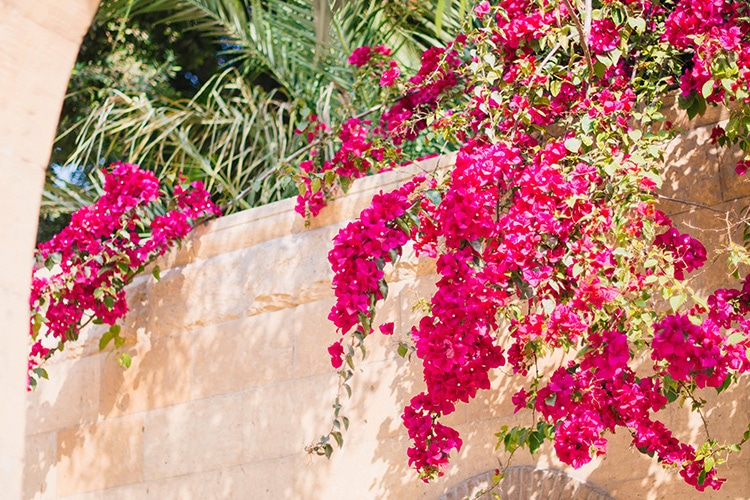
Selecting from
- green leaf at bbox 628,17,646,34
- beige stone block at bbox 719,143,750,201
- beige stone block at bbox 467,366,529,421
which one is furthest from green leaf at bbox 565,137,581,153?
beige stone block at bbox 467,366,529,421

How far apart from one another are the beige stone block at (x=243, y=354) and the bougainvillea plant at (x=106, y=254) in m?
0.31

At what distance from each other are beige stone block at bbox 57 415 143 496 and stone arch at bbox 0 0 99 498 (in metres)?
2.73

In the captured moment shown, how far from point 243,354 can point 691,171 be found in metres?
1.71

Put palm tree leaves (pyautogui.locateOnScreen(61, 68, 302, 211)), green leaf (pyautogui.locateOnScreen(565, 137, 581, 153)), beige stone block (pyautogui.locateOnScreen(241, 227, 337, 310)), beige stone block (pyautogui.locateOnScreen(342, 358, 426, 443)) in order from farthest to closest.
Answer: palm tree leaves (pyautogui.locateOnScreen(61, 68, 302, 211)) → beige stone block (pyautogui.locateOnScreen(241, 227, 337, 310)) → beige stone block (pyautogui.locateOnScreen(342, 358, 426, 443)) → green leaf (pyautogui.locateOnScreen(565, 137, 581, 153))

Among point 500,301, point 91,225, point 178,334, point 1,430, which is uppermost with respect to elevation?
point 91,225

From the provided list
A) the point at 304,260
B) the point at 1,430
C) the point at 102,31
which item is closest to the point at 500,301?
the point at 304,260

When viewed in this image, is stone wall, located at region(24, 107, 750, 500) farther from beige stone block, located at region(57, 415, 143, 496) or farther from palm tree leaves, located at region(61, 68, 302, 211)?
palm tree leaves, located at region(61, 68, 302, 211)

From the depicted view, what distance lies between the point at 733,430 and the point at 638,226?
0.73 meters

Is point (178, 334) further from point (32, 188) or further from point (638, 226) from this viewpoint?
point (32, 188)

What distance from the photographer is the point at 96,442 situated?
→ 4.07m

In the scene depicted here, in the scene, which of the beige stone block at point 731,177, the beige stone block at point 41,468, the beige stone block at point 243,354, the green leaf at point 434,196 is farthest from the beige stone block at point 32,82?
the beige stone block at point 41,468

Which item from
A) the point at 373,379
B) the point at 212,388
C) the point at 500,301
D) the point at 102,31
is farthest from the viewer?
the point at 102,31

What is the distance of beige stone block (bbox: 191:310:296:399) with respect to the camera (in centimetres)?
381

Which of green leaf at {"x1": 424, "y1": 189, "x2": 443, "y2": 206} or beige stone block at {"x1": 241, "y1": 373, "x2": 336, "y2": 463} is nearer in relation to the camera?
green leaf at {"x1": 424, "y1": 189, "x2": 443, "y2": 206}
